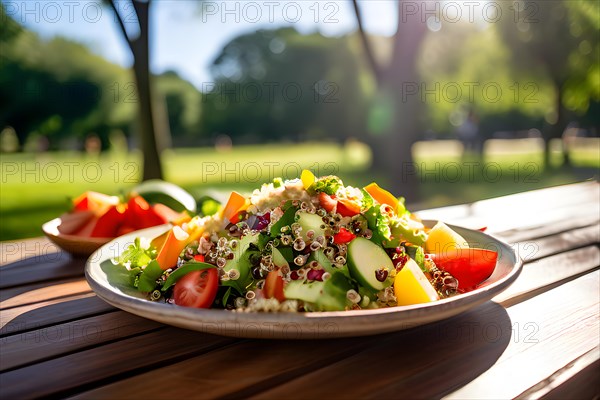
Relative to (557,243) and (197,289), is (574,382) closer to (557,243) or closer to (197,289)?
(197,289)

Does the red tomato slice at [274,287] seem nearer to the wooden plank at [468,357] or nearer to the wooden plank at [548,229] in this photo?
the wooden plank at [468,357]

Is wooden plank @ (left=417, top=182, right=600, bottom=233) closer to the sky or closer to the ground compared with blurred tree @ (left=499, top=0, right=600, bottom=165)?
closer to the ground

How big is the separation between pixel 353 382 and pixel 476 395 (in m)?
0.20

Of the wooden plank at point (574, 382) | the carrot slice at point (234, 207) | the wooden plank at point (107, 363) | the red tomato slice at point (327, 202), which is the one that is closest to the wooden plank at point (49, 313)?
the wooden plank at point (107, 363)

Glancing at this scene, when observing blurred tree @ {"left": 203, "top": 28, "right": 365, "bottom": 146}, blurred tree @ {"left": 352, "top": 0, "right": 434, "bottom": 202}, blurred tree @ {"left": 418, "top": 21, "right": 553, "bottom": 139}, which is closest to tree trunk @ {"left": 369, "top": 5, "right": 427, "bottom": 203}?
blurred tree @ {"left": 352, "top": 0, "right": 434, "bottom": 202}

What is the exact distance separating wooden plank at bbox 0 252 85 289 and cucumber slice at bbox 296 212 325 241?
0.87 meters

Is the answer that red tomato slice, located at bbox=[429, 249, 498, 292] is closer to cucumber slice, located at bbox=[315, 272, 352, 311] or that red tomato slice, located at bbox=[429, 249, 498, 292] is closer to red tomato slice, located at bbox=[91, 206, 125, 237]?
cucumber slice, located at bbox=[315, 272, 352, 311]

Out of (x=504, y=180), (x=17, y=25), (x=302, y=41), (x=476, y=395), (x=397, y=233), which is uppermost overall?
(x=302, y=41)

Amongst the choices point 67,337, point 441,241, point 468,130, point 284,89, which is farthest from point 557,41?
point 284,89

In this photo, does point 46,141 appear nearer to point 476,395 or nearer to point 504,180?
point 504,180

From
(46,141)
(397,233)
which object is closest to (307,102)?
(46,141)

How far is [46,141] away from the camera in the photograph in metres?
34.9

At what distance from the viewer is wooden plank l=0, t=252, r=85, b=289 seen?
5.38ft

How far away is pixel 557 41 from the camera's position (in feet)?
58.6
